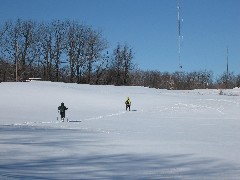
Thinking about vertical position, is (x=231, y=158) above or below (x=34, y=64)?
below

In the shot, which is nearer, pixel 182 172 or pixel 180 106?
pixel 182 172

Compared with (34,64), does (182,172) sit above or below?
below

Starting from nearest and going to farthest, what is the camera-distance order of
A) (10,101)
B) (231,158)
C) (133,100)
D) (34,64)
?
(231,158), (10,101), (133,100), (34,64)

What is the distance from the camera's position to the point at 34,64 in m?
77.9

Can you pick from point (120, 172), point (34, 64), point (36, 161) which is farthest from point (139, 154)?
point (34, 64)

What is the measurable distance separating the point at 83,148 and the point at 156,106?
3206 cm

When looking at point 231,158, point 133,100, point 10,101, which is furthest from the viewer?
point 133,100

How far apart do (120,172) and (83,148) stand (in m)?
3.13

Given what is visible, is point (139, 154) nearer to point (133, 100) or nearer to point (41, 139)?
point (41, 139)

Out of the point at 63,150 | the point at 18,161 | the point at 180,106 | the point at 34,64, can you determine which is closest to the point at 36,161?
the point at 18,161

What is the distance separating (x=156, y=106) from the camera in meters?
42.7

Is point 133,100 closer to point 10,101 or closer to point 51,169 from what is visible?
point 10,101

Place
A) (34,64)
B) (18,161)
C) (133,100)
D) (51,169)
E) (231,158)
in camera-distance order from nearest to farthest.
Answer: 1. (51,169)
2. (18,161)
3. (231,158)
4. (133,100)
5. (34,64)

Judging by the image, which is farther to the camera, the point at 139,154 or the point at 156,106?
the point at 156,106
